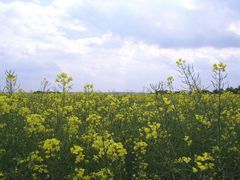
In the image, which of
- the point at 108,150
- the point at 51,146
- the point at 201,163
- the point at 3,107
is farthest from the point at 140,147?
the point at 3,107

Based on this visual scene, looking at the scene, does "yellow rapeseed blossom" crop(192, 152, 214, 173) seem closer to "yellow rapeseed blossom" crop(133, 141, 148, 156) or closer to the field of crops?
the field of crops

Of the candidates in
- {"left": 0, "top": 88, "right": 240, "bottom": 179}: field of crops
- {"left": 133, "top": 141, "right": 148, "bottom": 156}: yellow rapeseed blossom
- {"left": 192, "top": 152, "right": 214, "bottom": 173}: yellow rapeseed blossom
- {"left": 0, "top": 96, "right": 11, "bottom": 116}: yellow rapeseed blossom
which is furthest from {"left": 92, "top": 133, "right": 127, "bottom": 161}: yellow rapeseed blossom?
{"left": 0, "top": 96, "right": 11, "bottom": 116}: yellow rapeseed blossom

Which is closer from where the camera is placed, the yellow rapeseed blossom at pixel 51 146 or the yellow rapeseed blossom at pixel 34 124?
the yellow rapeseed blossom at pixel 51 146

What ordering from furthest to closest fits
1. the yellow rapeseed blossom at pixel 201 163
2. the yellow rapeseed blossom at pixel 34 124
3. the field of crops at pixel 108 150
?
1. the yellow rapeseed blossom at pixel 34 124
2. the field of crops at pixel 108 150
3. the yellow rapeseed blossom at pixel 201 163

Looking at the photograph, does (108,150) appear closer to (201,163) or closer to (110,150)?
(110,150)

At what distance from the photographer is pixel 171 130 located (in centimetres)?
666

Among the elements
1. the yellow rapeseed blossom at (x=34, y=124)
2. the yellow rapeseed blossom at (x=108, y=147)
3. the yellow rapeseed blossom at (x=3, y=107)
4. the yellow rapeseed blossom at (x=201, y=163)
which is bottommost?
the yellow rapeseed blossom at (x=201, y=163)

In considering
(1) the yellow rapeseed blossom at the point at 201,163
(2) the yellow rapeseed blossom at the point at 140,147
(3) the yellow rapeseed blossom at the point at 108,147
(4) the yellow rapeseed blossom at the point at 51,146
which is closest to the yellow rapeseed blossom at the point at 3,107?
(4) the yellow rapeseed blossom at the point at 51,146

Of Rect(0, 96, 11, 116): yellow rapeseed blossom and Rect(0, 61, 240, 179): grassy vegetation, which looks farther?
Rect(0, 96, 11, 116): yellow rapeseed blossom

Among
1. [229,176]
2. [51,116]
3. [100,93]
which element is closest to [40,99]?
[100,93]

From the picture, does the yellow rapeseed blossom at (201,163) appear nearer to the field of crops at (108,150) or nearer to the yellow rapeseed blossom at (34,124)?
the field of crops at (108,150)

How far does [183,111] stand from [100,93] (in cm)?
471

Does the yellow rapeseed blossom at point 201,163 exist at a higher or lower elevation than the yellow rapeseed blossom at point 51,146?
lower

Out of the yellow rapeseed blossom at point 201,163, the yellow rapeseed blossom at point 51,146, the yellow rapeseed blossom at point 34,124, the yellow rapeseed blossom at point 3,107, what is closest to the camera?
the yellow rapeseed blossom at point 201,163
